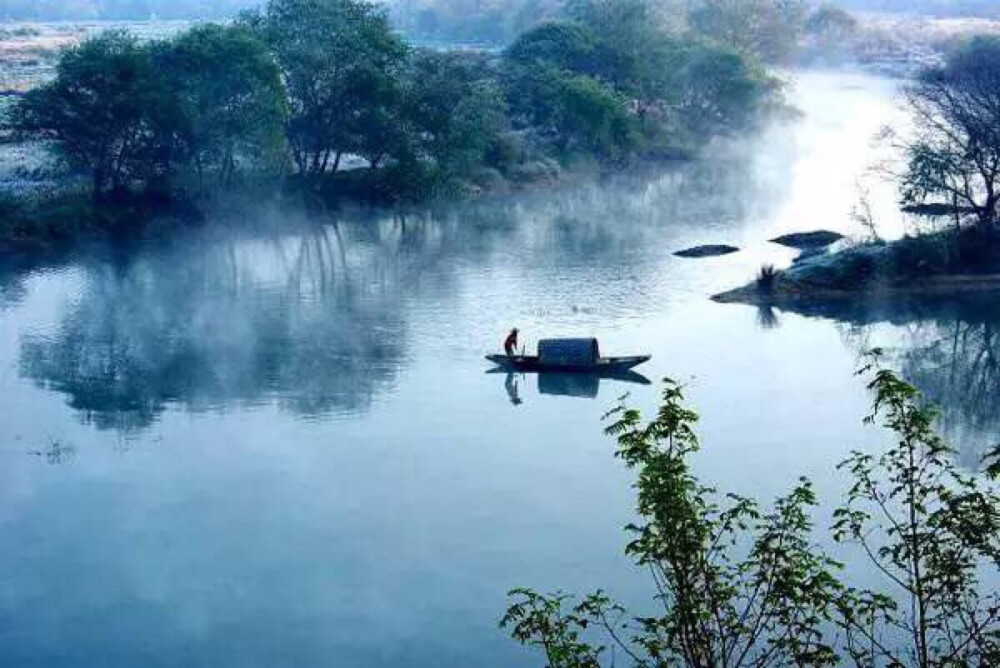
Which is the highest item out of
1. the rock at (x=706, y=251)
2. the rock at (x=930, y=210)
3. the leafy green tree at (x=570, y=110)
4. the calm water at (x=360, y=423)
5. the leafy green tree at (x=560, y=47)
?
the leafy green tree at (x=560, y=47)

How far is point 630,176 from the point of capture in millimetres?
90000

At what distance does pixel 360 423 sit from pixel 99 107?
1401 inches

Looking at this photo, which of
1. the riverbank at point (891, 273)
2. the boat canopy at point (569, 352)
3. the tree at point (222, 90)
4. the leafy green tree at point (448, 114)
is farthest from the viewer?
the leafy green tree at point (448, 114)

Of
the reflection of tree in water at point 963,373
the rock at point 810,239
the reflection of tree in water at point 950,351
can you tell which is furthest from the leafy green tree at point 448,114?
the reflection of tree in water at point 963,373

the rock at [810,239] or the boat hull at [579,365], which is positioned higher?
the rock at [810,239]

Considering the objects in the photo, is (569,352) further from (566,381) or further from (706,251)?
(706,251)

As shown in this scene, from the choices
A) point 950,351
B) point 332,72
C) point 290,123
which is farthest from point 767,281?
point 290,123

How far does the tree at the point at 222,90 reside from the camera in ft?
217

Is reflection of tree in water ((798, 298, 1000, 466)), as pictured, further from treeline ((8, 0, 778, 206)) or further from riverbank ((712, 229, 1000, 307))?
treeline ((8, 0, 778, 206))

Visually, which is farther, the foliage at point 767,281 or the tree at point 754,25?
the tree at point 754,25

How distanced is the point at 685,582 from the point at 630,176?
253 feet

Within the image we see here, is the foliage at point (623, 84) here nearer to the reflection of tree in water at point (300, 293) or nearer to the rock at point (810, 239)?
the reflection of tree in water at point (300, 293)

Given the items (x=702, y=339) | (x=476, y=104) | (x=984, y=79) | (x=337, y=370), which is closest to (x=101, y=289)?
(x=337, y=370)

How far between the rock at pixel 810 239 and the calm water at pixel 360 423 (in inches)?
61.4
